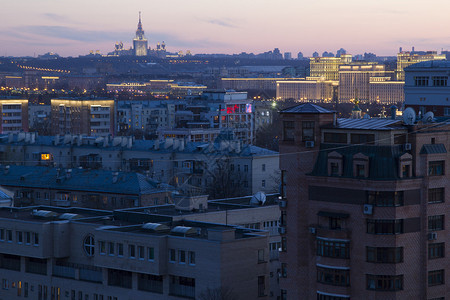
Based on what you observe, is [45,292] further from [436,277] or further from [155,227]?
[436,277]

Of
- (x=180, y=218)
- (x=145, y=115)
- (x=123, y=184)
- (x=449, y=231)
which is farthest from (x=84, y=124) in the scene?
(x=449, y=231)

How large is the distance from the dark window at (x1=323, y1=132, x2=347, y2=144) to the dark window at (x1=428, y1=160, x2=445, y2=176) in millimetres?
2946

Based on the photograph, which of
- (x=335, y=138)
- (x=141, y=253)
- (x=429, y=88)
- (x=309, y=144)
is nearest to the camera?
(x=335, y=138)

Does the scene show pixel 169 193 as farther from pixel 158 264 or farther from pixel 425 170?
pixel 425 170

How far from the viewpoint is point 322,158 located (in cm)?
3647

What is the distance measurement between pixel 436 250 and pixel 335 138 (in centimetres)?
501

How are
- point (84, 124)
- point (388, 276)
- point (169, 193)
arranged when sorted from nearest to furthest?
point (388, 276), point (169, 193), point (84, 124)

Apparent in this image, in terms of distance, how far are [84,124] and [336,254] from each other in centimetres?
11827

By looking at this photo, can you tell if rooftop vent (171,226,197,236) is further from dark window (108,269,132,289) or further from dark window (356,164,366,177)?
dark window (356,164,366,177)

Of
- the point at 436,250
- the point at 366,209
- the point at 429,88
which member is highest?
the point at 429,88

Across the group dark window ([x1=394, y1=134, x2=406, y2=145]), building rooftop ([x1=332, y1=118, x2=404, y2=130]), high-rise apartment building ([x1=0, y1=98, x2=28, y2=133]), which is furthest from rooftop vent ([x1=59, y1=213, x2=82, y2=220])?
high-rise apartment building ([x1=0, y1=98, x2=28, y2=133])

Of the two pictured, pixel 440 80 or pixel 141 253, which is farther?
pixel 440 80

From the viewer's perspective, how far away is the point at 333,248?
1390 inches

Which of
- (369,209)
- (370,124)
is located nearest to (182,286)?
(369,209)
